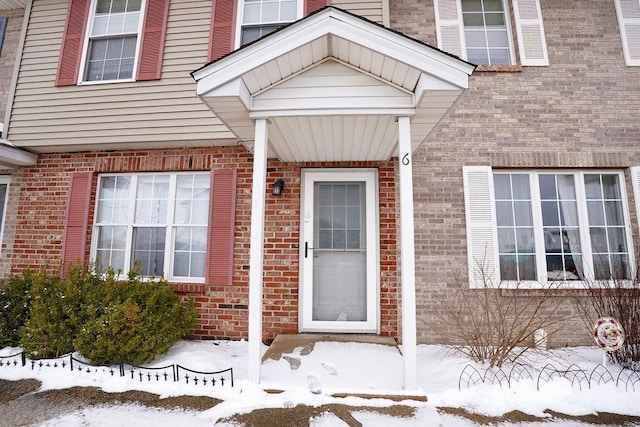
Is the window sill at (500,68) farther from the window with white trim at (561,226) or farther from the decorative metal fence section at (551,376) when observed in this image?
the decorative metal fence section at (551,376)

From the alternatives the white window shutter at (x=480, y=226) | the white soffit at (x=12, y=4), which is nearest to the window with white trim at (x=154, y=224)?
the white soffit at (x=12, y=4)

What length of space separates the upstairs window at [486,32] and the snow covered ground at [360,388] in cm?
415

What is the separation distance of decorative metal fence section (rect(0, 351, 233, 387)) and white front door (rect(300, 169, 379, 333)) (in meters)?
1.47

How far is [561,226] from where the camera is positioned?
4301mm

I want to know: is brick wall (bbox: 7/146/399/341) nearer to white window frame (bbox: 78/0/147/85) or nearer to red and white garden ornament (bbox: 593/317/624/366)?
white window frame (bbox: 78/0/147/85)

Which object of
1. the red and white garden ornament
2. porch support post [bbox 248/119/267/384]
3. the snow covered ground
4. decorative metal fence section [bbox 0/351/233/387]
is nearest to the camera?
the snow covered ground

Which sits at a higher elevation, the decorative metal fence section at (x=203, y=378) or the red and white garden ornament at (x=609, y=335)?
the red and white garden ornament at (x=609, y=335)

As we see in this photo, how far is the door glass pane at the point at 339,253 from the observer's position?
14.0ft

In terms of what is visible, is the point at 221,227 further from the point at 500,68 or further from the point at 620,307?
the point at 620,307

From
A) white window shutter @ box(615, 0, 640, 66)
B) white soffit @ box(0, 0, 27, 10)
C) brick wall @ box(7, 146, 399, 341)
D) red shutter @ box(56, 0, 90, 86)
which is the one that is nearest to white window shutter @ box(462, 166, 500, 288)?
brick wall @ box(7, 146, 399, 341)

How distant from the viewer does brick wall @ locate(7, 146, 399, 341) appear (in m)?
4.21

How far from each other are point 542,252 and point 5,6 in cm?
937

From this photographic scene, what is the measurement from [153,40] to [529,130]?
18.4ft

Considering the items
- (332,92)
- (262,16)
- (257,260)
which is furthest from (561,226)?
(262,16)
